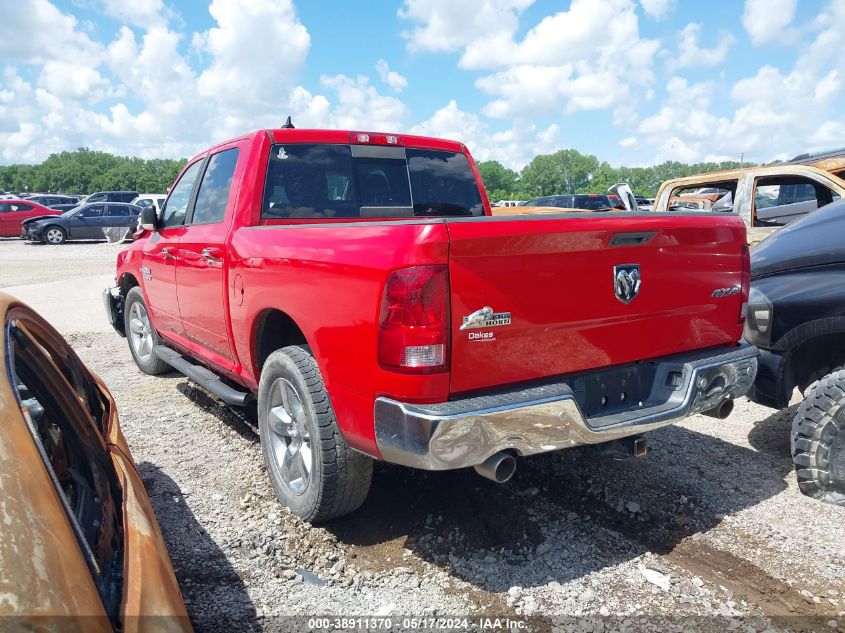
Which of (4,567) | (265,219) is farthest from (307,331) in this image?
(4,567)

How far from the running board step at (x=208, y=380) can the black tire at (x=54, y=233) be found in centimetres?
2180

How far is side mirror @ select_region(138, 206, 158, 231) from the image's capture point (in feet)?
16.3

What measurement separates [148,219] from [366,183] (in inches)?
75.7

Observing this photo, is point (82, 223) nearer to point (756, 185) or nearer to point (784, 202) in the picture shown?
point (784, 202)

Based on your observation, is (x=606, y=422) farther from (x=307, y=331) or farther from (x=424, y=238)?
(x=307, y=331)

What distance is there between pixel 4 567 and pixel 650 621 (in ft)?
7.45

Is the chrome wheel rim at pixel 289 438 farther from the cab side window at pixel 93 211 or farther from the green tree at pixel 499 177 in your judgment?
the green tree at pixel 499 177

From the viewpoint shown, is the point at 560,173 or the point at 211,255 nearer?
the point at 211,255

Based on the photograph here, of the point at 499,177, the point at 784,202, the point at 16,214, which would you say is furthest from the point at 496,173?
the point at 784,202

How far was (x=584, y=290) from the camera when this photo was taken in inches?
109

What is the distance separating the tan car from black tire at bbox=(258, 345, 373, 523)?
2.60ft

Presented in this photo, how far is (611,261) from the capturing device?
284cm

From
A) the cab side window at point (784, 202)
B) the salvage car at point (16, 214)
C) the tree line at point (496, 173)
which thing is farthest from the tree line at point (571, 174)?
the cab side window at point (784, 202)

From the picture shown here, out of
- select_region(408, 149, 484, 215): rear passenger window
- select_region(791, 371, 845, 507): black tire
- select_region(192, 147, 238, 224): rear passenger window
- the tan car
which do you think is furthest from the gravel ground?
select_region(408, 149, 484, 215): rear passenger window
